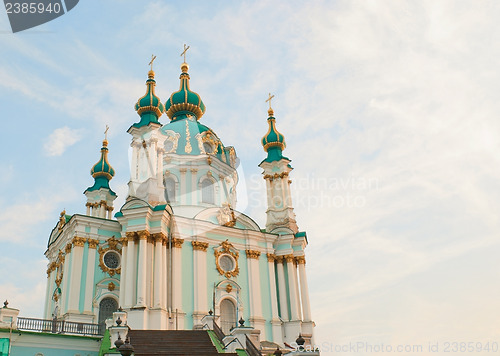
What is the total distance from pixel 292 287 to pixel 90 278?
11514 mm

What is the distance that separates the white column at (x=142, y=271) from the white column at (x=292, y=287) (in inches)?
370

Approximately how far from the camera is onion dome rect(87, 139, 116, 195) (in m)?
35.2

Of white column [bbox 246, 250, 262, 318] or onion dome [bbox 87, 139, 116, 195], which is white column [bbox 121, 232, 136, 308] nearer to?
white column [bbox 246, 250, 262, 318]

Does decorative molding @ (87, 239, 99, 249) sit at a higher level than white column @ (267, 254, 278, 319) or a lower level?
higher

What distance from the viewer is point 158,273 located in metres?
24.7

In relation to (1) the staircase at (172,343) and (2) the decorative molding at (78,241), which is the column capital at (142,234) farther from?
(1) the staircase at (172,343)

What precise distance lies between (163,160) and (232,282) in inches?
336

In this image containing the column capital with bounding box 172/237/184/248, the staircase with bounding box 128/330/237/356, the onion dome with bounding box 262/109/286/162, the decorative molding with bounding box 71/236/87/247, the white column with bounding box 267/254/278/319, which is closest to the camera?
the staircase with bounding box 128/330/237/356

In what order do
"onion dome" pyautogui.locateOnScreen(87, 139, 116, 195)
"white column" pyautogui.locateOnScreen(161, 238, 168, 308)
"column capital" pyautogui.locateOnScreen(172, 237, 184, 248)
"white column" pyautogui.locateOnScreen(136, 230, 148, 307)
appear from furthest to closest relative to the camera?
1. "onion dome" pyautogui.locateOnScreen(87, 139, 116, 195)
2. "column capital" pyautogui.locateOnScreen(172, 237, 184, 248)
3. "white column" pyautogui.locateOnScreen(161, 238, 168, 308)
4. "white column" pyautogui.locateOnScreen(136, 230, 148, 307)

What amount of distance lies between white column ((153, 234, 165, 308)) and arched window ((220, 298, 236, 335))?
406 cm

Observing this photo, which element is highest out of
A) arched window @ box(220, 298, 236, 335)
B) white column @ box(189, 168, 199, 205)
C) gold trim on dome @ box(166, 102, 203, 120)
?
gold trim on dome @ box(166, 102, 203, 120)

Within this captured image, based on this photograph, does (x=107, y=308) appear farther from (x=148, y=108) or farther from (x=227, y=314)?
(x=148, y=108)

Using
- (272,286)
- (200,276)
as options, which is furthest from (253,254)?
(200,276)

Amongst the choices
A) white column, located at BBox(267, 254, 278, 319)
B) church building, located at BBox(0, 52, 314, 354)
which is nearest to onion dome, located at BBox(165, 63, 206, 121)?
→ church building, located at BBox(0, 52, 314, 354)
